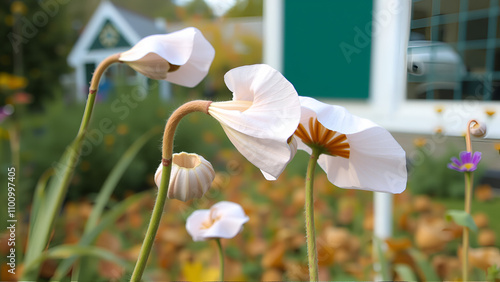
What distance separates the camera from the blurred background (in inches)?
39.2

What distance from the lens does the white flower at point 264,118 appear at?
0.51 feet

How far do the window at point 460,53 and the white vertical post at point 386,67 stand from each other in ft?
0.58

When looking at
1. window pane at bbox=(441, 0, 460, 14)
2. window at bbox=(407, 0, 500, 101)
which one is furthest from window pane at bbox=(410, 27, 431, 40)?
window pane at bbox=(441, 0, 460, 14)

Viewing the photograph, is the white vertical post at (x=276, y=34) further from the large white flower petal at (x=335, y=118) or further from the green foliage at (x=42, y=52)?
the green foliage at (x=42, y=52)

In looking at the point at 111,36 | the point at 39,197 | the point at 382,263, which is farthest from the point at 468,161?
the point at 111,36

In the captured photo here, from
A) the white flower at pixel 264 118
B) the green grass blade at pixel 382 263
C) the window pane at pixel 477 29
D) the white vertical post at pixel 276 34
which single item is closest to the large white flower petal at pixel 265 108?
the white flower at pixel 264 118

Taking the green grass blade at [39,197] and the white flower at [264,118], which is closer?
the white flower at [264,118]

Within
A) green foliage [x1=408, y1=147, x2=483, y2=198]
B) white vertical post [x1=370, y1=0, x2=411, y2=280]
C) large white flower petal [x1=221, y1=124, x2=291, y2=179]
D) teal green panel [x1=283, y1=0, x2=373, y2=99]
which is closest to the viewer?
large white flower petal [x1=221, y1=124, x2=291, y2=179]

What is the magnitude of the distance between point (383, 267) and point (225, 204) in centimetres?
33

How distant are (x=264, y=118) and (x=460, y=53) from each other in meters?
1.78

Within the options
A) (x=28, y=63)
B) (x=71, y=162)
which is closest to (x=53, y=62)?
(x=28, y=63)

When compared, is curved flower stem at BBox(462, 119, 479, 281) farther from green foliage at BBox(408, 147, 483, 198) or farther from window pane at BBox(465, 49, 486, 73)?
green foliage at BBox(408, 147, 483, 198)

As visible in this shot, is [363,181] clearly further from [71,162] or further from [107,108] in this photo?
[107,108]

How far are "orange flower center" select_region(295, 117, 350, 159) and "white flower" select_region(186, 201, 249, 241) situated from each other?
0.11 m
